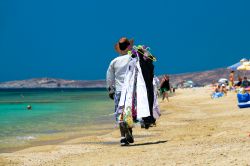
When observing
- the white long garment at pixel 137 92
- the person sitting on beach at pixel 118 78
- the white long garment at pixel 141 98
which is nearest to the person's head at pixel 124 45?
the person sitting on beach at pixel 118 78

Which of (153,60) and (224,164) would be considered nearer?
(224,164)

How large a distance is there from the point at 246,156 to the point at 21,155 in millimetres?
4264

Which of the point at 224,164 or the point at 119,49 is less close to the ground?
the point at 119,49

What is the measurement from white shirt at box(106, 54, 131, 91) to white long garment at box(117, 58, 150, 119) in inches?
4.2

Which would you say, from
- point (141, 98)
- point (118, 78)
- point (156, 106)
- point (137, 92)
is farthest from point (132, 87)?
point (156, 106)

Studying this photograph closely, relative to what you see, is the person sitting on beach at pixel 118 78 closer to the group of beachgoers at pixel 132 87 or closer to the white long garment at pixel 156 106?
the group of beachgoers at pixel 132 87

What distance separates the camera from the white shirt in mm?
8875

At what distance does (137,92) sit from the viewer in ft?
28.2

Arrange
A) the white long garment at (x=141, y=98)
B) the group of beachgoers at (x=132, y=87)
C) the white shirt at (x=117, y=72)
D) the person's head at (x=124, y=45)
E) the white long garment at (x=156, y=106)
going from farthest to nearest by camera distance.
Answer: the person's head at (x=124, y=45), the white shirt at (x=117, y=72), the white long garment at (x=156, y=106), the group of beachgoers at (x=132, y=87), the white long garment at (x=141, y=98)

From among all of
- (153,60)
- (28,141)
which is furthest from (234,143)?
(28,141)

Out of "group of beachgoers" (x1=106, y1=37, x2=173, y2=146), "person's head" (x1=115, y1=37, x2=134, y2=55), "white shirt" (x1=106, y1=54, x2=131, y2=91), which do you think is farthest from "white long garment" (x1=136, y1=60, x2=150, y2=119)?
"person's head" (x1=115, y1=37, x2=134, y2=55)

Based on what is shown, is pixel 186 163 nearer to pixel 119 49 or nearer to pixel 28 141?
pixel 119 49

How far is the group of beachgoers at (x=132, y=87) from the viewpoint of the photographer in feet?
27.9

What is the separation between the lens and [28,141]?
11703 millimetres
